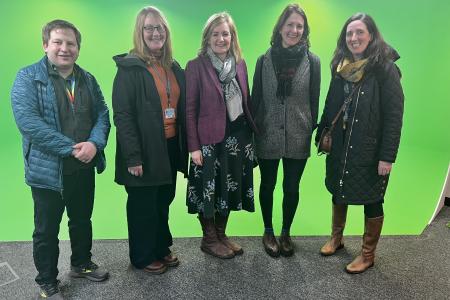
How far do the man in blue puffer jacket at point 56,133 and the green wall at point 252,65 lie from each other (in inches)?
32.7

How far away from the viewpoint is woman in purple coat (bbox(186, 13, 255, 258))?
6.75 feet

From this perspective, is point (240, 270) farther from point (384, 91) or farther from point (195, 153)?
point (384, 91)

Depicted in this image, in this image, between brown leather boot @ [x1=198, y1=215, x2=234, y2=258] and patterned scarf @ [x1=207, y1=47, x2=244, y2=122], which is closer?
patterned scarf @ [x1=207, y1=47, x2=244, y2=122]

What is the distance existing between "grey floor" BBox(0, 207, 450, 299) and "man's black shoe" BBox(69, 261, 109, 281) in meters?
0.03

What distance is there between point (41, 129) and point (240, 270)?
1.40 m

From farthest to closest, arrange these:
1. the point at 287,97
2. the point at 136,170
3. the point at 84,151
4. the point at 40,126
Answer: the point at 287,97 < the point at 136,170 < the point at 84,151 < the point at 40,126

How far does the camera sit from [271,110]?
87.7 inches

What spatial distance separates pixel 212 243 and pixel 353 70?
4.59 ft

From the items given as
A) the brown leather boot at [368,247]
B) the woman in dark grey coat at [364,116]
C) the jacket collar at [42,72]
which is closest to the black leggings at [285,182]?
the woman in dark grey coat at [364,116]

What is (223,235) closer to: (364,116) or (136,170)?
(136,170)

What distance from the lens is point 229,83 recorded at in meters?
2.11

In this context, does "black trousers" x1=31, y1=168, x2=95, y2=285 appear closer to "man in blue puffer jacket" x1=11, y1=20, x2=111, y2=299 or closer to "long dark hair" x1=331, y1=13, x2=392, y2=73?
"man in blue puffer jacket" x1=11, y1=20, x2=111, y2=299

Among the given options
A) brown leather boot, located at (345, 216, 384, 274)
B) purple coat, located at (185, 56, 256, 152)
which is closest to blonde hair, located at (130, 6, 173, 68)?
purple coat, located at (185, 56, 256, 152)

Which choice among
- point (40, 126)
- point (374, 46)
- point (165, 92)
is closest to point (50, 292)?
point (40, 126)
